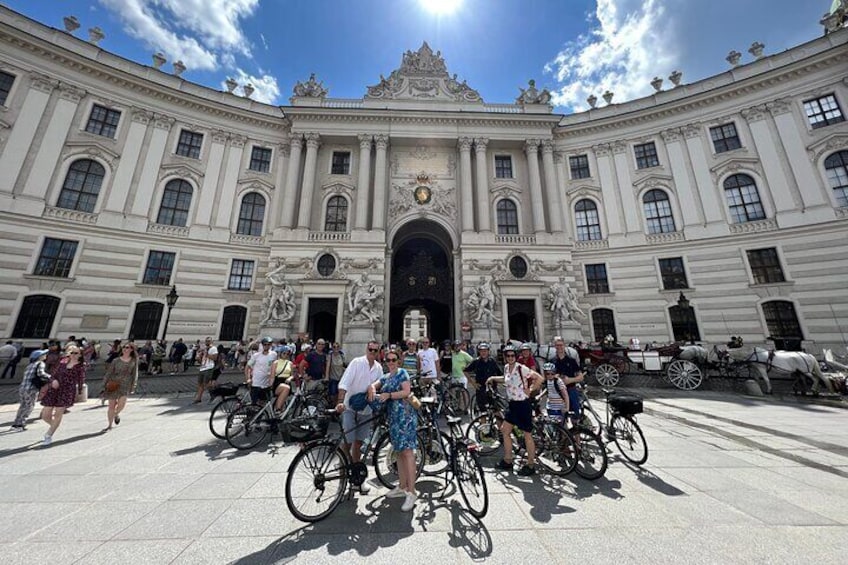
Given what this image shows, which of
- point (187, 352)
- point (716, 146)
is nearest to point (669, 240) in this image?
point (716, 146)

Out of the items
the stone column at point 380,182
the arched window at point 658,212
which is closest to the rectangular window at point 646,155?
the arched window at point 658,212

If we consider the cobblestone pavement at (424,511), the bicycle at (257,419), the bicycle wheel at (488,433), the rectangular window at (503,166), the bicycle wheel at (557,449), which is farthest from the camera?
the rectangular window at (503,166)

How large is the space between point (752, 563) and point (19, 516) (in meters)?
7.31

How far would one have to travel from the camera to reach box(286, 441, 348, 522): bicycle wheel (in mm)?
3395

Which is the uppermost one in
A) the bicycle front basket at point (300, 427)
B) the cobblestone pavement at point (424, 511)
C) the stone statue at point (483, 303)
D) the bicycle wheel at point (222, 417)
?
the stone statue at point (483, 303)

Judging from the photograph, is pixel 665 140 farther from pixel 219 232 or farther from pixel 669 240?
pixel 219 232

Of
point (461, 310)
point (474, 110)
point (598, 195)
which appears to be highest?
point (474, 110)

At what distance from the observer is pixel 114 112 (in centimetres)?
1967

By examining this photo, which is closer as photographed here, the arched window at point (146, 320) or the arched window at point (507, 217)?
the arched window at point (146, 320)

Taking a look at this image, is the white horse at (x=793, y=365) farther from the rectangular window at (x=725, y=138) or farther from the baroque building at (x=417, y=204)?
the rectangular window at (x=725, y=138)

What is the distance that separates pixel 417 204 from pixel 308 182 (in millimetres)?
7852

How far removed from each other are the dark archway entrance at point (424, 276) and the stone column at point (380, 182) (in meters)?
2.84

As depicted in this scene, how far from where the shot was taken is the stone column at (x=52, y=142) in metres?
16.6

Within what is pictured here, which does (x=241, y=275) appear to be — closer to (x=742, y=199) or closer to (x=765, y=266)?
(x=765, y=266)
